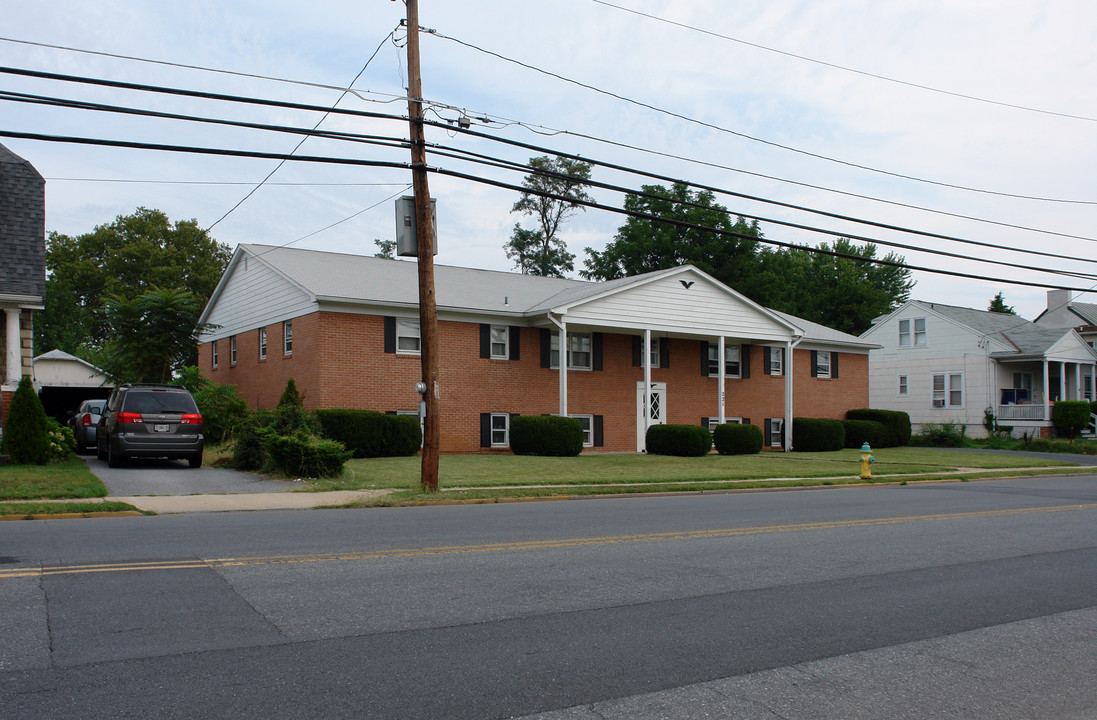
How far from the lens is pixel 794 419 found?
32.8 meters

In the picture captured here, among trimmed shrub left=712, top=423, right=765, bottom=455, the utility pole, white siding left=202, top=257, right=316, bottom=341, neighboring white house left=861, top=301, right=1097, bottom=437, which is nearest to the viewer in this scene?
the utility pole

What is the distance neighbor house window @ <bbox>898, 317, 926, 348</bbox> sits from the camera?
4428cm

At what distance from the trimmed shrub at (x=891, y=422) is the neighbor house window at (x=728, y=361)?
678 centimetres

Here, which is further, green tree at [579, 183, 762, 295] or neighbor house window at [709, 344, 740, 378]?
green tree at [579, 183, 762, 295]

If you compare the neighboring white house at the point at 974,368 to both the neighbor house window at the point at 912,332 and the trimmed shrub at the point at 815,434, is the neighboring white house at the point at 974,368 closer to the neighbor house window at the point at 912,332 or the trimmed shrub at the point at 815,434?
the neighbor house window at the point at 912,332

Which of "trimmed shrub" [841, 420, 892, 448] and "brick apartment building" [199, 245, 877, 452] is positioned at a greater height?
"brick apartment building" [199, 245, 877, 452]

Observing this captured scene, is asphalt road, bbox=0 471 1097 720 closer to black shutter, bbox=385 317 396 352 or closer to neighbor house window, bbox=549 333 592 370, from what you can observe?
black shutter, bbox=385 317 396 352

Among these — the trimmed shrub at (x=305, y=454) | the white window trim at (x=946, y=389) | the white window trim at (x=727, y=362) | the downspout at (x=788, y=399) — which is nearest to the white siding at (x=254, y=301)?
the trimmed shrub at (x=305, y=454)

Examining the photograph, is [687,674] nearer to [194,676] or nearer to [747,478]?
[194,676]

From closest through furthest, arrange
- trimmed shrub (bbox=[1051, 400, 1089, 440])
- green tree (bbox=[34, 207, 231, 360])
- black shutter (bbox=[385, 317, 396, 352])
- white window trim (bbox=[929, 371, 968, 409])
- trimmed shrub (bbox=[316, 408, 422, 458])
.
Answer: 1. trimmed shrub (bbox=[316, 408, 422, 458])
2. black shutter (bbox=[385, 317, 396, 352])
3. trimmed shrub (bbox=[1051, 400, 1089, 440])
4. white window trim (bbox=[929, 371, 968, 409])
5. green tree (bbox=[34, 207, 231, 360])

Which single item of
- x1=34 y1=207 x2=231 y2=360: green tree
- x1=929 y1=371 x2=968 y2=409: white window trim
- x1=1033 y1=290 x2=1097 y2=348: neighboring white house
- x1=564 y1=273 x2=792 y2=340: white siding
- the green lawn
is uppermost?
x1=34 y1=207 x2=231 y2=360: green tree

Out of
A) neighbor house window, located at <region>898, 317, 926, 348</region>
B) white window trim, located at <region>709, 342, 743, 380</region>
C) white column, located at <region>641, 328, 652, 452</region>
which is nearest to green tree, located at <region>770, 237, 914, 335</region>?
neighbor house window, located at <region>898, 317, 926, 348</region>

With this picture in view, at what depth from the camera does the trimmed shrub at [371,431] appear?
22.7 m

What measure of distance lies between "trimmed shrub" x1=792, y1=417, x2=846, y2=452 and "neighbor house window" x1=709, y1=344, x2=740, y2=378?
297 cm
